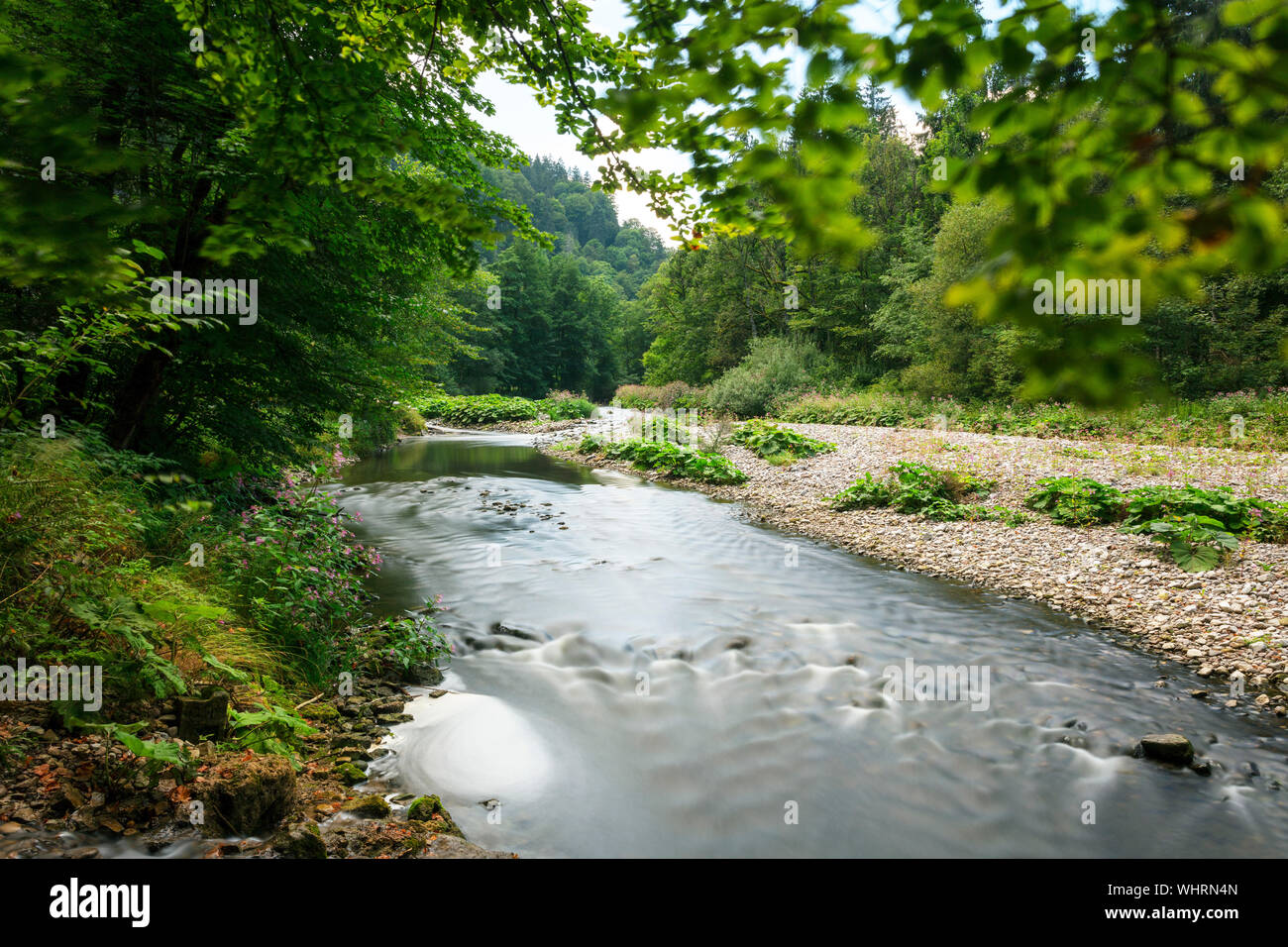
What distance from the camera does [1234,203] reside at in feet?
3.90

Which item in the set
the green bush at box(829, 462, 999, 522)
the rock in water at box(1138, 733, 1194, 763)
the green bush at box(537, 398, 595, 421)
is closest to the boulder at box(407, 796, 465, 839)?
the rock in water at box(1138, 733, 1194, 763)

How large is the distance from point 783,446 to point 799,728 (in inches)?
520

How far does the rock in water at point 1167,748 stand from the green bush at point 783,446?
11856 millimetres

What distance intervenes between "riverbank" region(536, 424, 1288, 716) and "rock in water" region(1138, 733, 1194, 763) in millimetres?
1156

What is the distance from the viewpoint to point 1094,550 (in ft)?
26.0

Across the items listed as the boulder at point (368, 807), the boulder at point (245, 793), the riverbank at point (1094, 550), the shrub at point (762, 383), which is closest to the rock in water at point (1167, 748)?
the riverbank at point (1094, 550)

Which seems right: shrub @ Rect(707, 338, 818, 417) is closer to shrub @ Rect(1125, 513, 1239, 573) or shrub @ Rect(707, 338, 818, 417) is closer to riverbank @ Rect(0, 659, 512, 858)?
shrub @ Rect(1125, 513, 1239, 573)

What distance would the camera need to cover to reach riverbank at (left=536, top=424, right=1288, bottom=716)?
5652 millimetres

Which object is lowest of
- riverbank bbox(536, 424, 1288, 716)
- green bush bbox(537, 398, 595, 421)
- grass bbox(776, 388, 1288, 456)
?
riverbank bbox(536, 424, 1288, 716)

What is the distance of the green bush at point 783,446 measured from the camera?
16.6m

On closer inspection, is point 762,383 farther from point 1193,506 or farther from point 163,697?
point 163,697

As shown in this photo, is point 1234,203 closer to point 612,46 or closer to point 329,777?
point 612,46

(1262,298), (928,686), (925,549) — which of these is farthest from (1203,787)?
(1262,298)

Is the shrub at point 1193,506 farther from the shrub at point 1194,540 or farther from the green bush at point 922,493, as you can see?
the green bush at point 922,493
